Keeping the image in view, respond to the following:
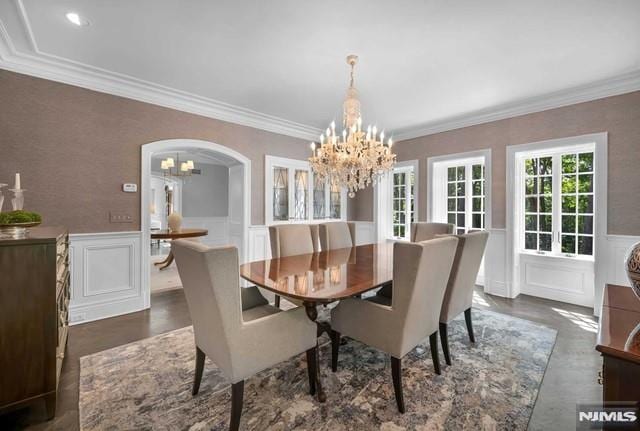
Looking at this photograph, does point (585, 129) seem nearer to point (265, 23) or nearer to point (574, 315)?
point (574, 315)

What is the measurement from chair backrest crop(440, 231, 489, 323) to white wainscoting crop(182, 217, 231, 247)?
647 cm

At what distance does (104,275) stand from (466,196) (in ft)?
16.9

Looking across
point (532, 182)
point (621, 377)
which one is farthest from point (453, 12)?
point (532, 182)

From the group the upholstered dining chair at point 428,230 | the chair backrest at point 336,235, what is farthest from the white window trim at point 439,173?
the chair backrest at point 336,235

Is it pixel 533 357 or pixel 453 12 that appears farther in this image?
pixel 533 357

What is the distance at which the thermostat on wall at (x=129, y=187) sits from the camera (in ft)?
10.8

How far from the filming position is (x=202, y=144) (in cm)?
388

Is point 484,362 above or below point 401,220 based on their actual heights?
below

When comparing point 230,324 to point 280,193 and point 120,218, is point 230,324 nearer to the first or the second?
point 120,218

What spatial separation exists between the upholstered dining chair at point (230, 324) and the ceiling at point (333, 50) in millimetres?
1822

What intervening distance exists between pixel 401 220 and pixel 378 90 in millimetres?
2784

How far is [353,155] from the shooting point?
2.53 m

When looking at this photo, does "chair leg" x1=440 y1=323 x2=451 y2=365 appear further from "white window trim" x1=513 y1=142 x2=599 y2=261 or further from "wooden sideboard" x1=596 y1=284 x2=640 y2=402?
"white window trim" x1=513 y1=142 x2=599 y2=261

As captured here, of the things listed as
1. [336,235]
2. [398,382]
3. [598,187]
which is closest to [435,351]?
[398,382]
